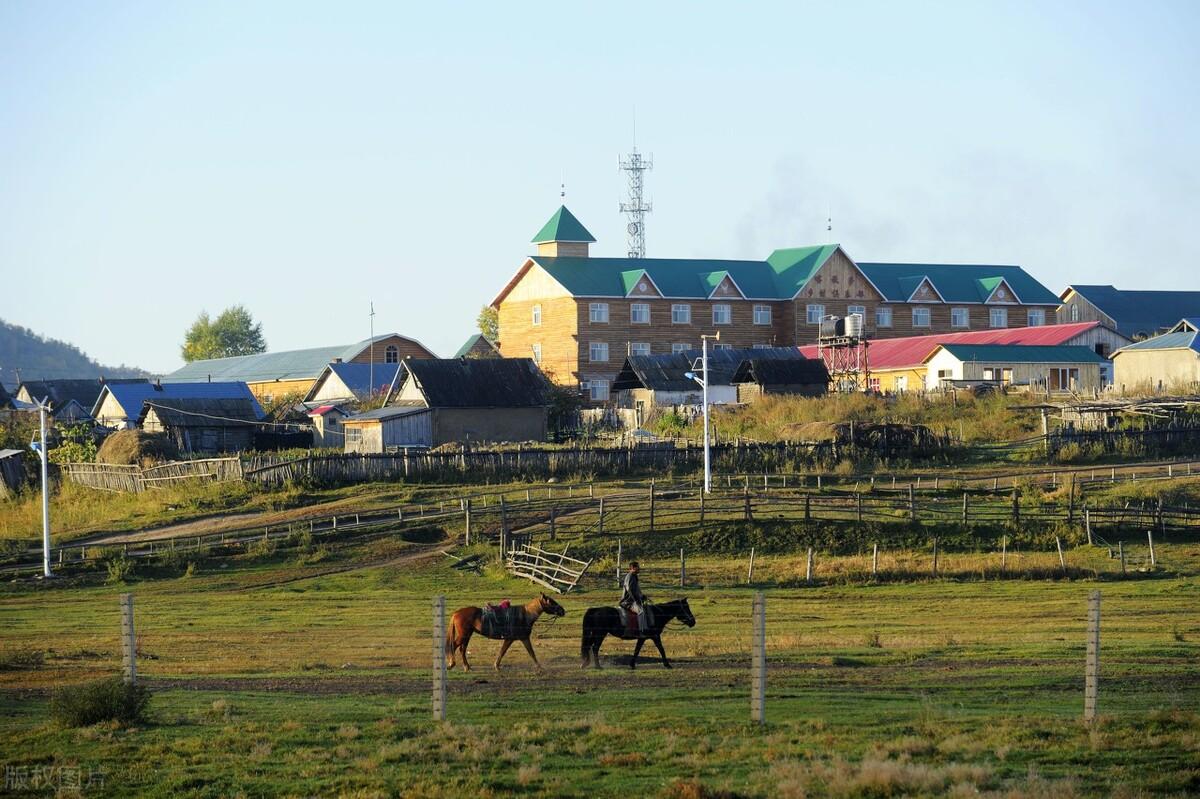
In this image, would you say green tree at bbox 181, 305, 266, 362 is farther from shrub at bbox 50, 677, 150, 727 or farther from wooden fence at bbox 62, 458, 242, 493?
shrub at bbox 50, 677, 150, 727

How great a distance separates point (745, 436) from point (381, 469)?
18.5 meters

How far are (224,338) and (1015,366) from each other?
359ft

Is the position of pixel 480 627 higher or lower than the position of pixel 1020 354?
lower

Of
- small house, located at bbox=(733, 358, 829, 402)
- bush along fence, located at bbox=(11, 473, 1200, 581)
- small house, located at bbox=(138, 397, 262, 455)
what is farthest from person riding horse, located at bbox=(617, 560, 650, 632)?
small house, located at bbox=(733, 358, 829, 402)

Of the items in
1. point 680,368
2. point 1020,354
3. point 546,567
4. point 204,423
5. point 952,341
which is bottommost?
point 546,567

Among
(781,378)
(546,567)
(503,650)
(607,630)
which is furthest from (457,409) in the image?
(607,630)

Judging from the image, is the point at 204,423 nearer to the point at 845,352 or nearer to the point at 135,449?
the point at 135,449

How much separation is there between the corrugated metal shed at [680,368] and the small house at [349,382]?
18714 millimetres

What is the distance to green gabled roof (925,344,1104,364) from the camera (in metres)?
77.6

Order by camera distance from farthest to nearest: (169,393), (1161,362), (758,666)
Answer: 1. (169,393)
2. (1161,362)
3. (758,666)

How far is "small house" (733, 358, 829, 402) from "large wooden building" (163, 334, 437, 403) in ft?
109

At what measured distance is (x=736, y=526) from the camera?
44156 millimetres

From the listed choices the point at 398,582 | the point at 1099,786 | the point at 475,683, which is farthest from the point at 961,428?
the point at 1099,786

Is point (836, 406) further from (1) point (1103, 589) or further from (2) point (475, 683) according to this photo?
(2) point (475, 683)
